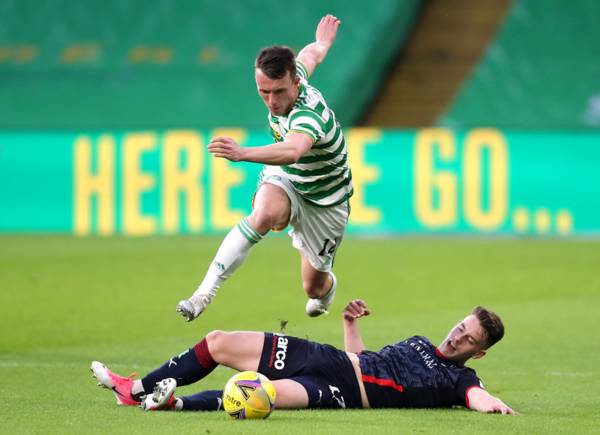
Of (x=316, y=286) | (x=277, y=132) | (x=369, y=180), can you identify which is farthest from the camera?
(x=369, y=180)

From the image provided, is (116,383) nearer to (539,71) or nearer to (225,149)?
(225,149)

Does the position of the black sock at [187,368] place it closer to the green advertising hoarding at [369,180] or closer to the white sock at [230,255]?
the white sock at [230,255]

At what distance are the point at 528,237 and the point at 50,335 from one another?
12.1 m

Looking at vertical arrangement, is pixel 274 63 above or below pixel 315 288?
above

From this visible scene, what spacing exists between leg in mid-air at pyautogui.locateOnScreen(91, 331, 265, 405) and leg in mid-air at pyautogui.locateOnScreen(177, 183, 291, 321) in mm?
518

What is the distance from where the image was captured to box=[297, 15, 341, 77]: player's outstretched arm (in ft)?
31.1

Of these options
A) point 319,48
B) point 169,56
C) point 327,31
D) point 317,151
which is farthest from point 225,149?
point 169,56

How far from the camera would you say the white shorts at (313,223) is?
29.0ft

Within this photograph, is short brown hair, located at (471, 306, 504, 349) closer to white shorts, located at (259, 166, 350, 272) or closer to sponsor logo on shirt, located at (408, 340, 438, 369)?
sponsor logo on shirt, located at (408, 340, 438, 369)

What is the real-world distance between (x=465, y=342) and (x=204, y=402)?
1524mm

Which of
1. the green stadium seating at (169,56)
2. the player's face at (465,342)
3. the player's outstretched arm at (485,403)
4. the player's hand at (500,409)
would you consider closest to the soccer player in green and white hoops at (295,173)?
the player's face at (465,342)

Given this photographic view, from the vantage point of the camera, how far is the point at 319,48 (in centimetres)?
970

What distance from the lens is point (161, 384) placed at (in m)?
7.06

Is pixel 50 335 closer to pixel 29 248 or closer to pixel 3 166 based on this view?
pixel 29 248
